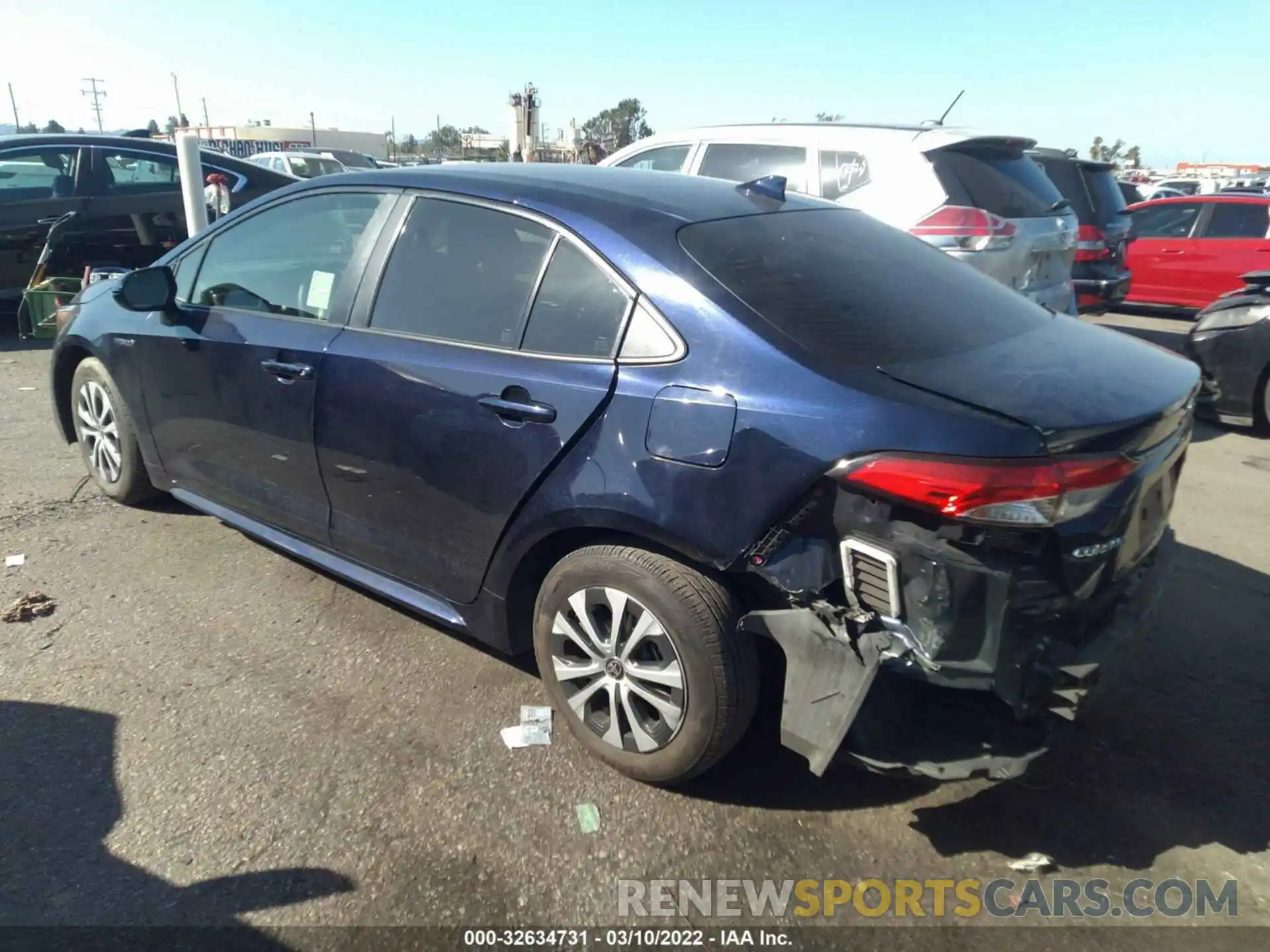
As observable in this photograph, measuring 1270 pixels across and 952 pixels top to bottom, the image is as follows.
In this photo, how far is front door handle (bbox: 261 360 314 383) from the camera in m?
3.35

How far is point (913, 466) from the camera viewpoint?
7.02 feet

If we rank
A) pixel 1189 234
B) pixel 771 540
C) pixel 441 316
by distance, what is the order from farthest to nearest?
pixel 1189 234, pixel 441 316, pixel 771 540

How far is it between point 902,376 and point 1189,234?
38.3 feet

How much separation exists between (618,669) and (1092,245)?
874 cm

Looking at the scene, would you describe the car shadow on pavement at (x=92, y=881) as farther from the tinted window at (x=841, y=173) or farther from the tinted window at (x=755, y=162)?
the tinted window at (x=841, y=173)

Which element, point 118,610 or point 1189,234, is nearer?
point 118,610

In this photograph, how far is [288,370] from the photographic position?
11.2ft

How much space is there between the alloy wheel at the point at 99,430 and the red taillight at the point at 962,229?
479 cm

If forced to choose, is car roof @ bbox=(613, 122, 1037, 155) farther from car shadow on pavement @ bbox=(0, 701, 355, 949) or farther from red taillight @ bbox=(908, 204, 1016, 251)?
car shadow on pavement @ bbox=(0, 701, 355, 949)

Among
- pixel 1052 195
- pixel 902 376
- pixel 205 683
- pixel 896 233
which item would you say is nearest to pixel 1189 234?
pixel 1052 195

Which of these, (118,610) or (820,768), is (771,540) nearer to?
(820,768)

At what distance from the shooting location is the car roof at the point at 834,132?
6.15 metres

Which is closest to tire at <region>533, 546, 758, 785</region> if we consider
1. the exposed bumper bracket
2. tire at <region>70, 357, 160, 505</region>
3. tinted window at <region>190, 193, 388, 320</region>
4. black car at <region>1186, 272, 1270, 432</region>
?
the exposed bumper bracket

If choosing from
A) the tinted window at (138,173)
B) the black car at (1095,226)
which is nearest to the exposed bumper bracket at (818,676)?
the black car at (1095,226)
